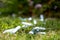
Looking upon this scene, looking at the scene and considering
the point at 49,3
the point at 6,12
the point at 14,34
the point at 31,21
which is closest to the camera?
the point at 14,34

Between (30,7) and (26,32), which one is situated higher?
(30,7)

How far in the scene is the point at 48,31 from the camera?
6.36 meters

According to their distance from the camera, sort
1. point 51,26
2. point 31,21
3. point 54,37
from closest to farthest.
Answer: point 54,37 < point 51,26 < point 31,21

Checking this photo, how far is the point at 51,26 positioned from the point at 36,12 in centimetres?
177

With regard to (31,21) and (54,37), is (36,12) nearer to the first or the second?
(31,21)

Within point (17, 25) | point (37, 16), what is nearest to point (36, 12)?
point (37, 16)

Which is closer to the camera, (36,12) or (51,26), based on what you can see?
(51,26)

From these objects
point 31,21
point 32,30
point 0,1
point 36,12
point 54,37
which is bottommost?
point 54,37

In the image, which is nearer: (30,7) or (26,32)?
(26,32)

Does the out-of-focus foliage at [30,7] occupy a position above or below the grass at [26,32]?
above

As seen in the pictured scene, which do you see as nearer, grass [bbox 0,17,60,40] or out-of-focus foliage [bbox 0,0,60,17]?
grass [bbox 0,17,60,40]

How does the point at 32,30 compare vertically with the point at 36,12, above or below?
below

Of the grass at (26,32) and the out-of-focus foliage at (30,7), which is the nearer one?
the grass at (26,32)

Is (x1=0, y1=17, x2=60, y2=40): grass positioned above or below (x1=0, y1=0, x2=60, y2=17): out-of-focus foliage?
below
